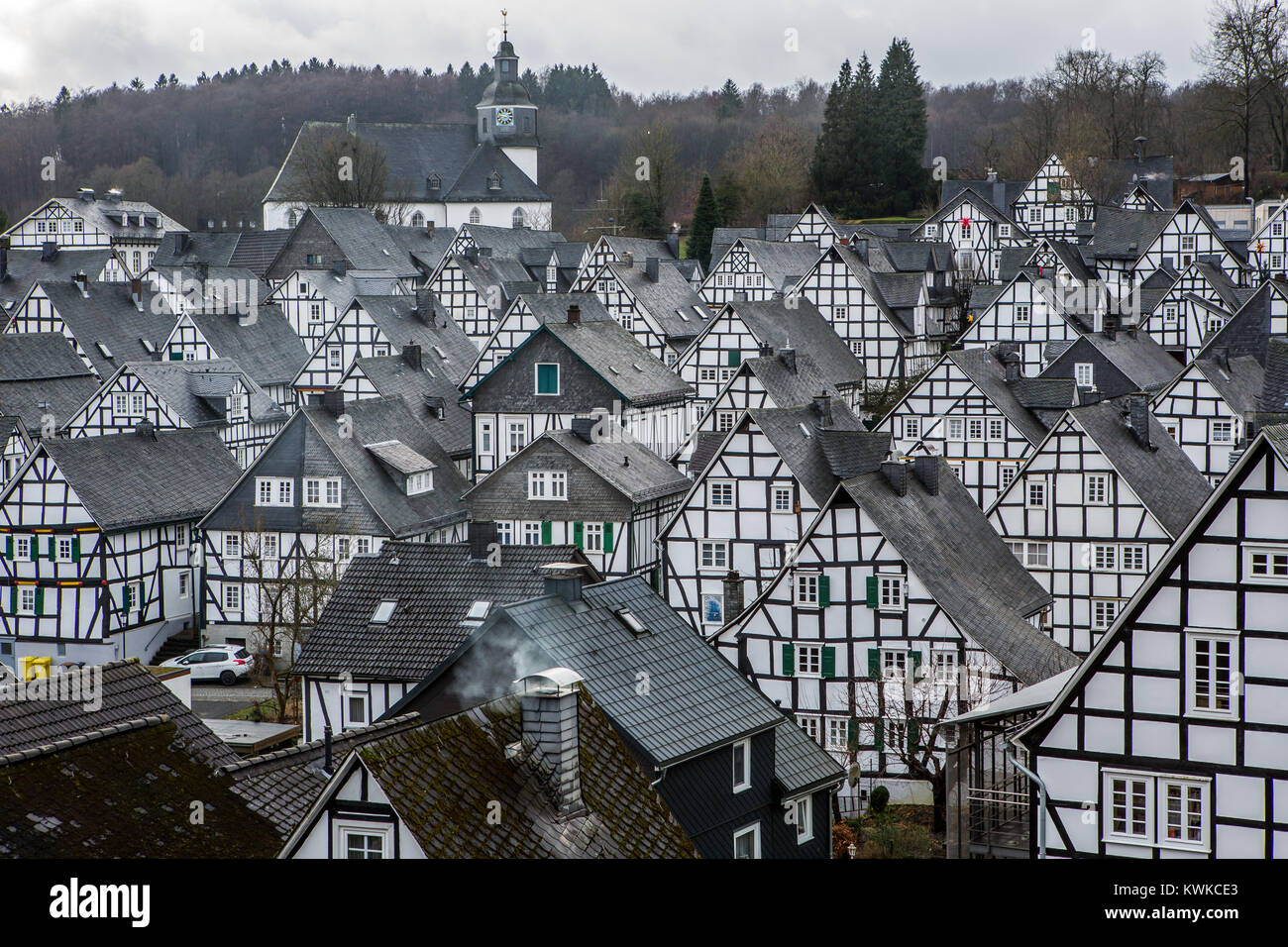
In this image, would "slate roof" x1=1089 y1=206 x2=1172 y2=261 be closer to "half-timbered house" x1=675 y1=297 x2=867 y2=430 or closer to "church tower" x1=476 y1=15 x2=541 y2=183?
"half-timbered house" x1=675 y1=297 x2=867 y2=430

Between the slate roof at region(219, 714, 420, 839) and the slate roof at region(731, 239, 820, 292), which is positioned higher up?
the slate roof at region(731, 239, 820, 292)

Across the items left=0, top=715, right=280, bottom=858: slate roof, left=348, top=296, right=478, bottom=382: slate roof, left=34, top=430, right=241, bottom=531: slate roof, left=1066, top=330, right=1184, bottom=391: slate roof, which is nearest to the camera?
left=0, top=715, right=280, bottom=858: slate roof

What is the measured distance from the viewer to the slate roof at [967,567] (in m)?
32.4

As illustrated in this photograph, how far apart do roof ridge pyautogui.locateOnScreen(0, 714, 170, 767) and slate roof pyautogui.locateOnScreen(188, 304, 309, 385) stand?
48.4 meters

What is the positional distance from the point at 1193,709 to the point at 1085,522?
2051 cm

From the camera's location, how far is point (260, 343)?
67.3 meters

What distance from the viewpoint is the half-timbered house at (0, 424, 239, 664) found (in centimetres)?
4456

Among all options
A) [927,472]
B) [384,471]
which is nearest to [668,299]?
[384,471]

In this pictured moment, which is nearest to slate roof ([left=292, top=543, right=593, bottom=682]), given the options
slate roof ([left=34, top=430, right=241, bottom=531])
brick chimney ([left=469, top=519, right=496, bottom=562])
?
brick chimney ([left=469, top=519, right=496, bottom=562])

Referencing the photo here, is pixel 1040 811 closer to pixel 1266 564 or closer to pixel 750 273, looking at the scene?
pixel 1266 564

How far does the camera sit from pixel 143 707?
18.1m

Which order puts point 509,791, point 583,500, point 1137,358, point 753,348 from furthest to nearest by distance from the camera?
point 753,348, point 1137,358, point 583,500, point 509,791

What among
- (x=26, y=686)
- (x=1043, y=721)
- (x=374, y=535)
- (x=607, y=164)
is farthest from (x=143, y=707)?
(x=607, y=164)
